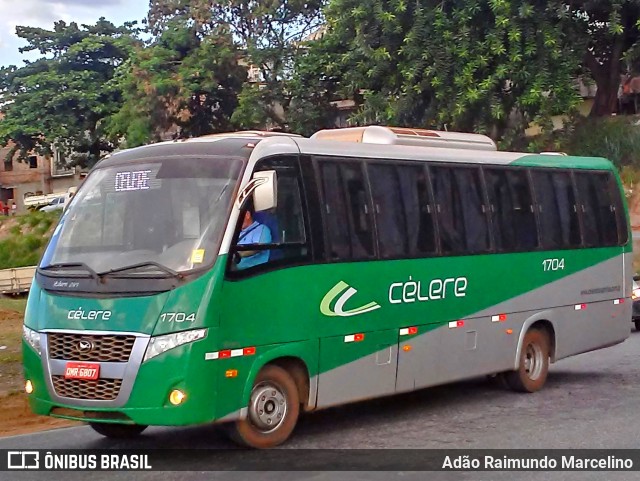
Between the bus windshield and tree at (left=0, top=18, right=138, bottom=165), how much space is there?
33.8 m

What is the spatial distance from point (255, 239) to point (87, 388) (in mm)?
1897

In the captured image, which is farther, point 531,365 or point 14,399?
point 531,365

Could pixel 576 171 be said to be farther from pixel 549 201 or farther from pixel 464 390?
pixel 464 390

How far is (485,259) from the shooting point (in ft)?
37.7

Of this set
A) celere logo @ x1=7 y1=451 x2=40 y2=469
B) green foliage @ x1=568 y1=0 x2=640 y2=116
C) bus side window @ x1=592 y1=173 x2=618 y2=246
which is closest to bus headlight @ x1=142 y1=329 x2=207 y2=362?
celere logo @ x1=7 y1=451 x2=40 y2=469

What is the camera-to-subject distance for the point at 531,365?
12500 millimetres

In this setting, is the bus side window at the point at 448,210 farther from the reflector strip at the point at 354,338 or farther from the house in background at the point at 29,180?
the house in background at the point at 29,180

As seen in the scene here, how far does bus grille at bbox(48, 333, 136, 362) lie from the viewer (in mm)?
8023

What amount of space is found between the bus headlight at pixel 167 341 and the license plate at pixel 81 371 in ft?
1.48

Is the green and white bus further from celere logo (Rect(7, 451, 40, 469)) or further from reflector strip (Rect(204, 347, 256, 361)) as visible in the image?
celere logo (Rect(7, 451, 40, 469))

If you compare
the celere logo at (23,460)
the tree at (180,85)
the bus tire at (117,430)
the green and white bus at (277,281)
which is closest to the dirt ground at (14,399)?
the bus tire at (117,430)

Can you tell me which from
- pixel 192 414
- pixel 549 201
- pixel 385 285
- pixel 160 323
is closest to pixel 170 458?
pixel 192 414

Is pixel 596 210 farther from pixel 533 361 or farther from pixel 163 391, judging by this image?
pixel 163 391

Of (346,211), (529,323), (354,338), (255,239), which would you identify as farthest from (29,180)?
(255,239)
